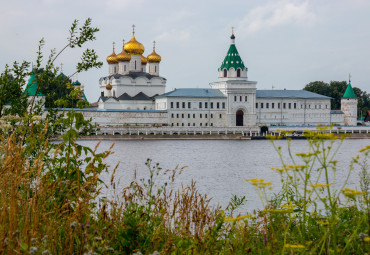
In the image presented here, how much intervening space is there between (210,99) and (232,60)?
6.14m

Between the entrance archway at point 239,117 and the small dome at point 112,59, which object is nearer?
the entrance archway at point 239,117

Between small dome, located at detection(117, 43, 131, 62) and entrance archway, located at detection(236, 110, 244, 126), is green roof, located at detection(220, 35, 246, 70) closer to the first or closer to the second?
entrance archway, located at detection(236, 110, 244, 126)

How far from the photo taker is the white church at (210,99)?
59625mm

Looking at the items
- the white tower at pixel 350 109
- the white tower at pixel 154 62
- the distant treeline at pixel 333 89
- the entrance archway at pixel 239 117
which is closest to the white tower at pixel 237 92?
the entrance archway at pixel 239 117

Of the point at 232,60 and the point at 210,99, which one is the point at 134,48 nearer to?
the point at 210,99

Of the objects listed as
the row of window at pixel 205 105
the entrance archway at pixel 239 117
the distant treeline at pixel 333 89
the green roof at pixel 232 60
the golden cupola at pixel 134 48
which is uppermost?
the golden cupola at pixel 134 48

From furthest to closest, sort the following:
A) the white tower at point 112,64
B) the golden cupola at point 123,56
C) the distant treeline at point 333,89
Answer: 1. the distant treeline at point 333,89
2. the white tower at point 112,64
3. the golden cupola at point 123,56

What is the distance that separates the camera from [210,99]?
60250 millimetres

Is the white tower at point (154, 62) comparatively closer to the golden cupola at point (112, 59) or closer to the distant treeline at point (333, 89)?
the golden cupola at point (112, 59)

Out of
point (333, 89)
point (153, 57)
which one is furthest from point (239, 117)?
point (333, 89)

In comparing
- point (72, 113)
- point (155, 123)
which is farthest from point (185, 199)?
point (155, 123)

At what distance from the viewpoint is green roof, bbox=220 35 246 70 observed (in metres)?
62.7

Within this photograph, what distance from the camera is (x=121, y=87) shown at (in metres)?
61.8

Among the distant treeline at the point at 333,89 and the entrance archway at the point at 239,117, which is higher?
the distant treeline at the point at 333,89
